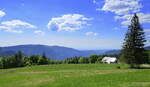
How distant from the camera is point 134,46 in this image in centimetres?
5384

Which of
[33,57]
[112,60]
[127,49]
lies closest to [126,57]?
[127,49]

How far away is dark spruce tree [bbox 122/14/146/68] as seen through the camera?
53.3 metres

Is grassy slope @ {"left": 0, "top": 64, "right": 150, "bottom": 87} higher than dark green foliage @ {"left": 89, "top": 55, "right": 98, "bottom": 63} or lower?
lower

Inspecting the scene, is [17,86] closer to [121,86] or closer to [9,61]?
[121,86]

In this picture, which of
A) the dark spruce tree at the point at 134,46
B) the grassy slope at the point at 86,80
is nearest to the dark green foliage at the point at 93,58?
the dark spruce tree at the point at 134,46

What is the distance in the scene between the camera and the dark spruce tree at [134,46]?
175 feet

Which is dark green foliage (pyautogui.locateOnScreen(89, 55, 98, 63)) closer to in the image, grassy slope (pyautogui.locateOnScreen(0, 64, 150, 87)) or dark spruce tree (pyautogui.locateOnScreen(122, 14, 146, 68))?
dark spruce tree (pyautogui.locateOnScreen(122, 14, 146, 68))

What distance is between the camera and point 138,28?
5509 cm

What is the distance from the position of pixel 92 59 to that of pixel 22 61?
136 feet

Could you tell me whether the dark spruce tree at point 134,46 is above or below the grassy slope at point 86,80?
above

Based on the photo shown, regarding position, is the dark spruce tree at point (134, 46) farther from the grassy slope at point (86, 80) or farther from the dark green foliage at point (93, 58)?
the dark green foliage at point (93, 58)

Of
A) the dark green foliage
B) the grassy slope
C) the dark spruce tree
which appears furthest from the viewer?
the dark green foliage

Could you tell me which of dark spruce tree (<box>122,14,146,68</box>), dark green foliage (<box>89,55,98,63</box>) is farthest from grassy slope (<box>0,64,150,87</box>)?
dark green foliage (<box>89,55,98,63</box>)

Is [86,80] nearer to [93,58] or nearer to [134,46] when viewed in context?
[134,46]
